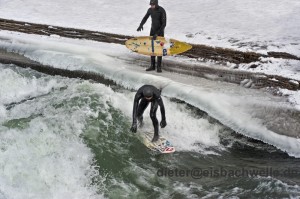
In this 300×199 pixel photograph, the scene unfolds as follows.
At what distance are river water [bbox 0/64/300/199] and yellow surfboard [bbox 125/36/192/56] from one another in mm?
1440

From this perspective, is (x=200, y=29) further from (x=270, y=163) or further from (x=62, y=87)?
(x=270, y=163)

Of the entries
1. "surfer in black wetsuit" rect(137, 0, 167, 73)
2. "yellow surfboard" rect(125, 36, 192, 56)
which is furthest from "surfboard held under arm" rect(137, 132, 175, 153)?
"yellow surfboard" rect(125, 36, 192, 56)

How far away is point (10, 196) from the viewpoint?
7211mm

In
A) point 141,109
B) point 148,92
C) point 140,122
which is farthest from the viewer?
point 140,122

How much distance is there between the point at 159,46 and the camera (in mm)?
11336

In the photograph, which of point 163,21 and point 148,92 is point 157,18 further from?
point 148,92

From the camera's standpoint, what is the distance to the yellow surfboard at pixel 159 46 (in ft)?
37.1

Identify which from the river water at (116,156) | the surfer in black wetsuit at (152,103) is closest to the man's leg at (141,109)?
the surfer in black wetsuit at (152,103)

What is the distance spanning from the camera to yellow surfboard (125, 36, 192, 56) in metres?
11.3

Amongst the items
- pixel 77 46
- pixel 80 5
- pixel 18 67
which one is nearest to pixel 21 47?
pixel 18 67

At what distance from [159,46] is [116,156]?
12.9 ft

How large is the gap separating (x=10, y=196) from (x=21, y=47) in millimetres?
7517

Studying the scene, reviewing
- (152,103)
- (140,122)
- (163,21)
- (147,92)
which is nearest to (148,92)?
(147,92)

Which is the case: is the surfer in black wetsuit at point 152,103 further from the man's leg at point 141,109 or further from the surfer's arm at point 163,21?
the surfer's arm at point 163,21
